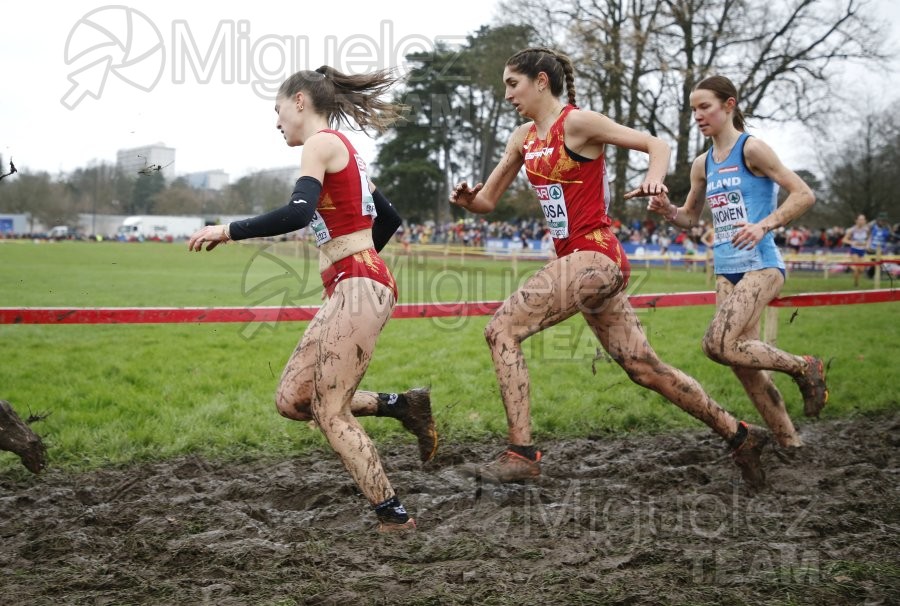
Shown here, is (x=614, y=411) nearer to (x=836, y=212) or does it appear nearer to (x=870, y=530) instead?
(x=870, y=530)

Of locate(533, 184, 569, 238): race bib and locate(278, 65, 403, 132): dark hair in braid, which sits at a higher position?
locate(278, 65, 403, 132): dark hair in braid

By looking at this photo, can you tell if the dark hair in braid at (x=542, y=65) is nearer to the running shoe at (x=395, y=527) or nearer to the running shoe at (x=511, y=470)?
the running shoe at (x=511, y=470)

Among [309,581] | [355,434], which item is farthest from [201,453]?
[309,581]

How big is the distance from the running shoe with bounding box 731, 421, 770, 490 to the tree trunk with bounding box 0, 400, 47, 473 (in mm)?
4126

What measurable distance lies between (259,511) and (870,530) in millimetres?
3088

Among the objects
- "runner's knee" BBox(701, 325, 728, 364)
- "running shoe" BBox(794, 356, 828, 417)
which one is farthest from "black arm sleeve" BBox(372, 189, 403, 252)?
"running shoe" BBox(794, 356, 828, 417)

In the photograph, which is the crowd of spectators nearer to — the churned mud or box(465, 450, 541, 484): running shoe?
the churned mud

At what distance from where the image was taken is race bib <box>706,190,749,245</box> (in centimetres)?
496

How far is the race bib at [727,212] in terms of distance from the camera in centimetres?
496

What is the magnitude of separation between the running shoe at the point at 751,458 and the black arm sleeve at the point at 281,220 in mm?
2886

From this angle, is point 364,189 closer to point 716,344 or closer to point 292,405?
point 292,405

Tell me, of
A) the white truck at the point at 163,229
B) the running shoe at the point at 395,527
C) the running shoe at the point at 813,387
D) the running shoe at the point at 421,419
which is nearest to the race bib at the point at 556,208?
the running shoe at the point at 421,419

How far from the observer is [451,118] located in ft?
178

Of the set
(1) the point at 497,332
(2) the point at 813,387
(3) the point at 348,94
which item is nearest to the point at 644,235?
(2) the point at 813,387
